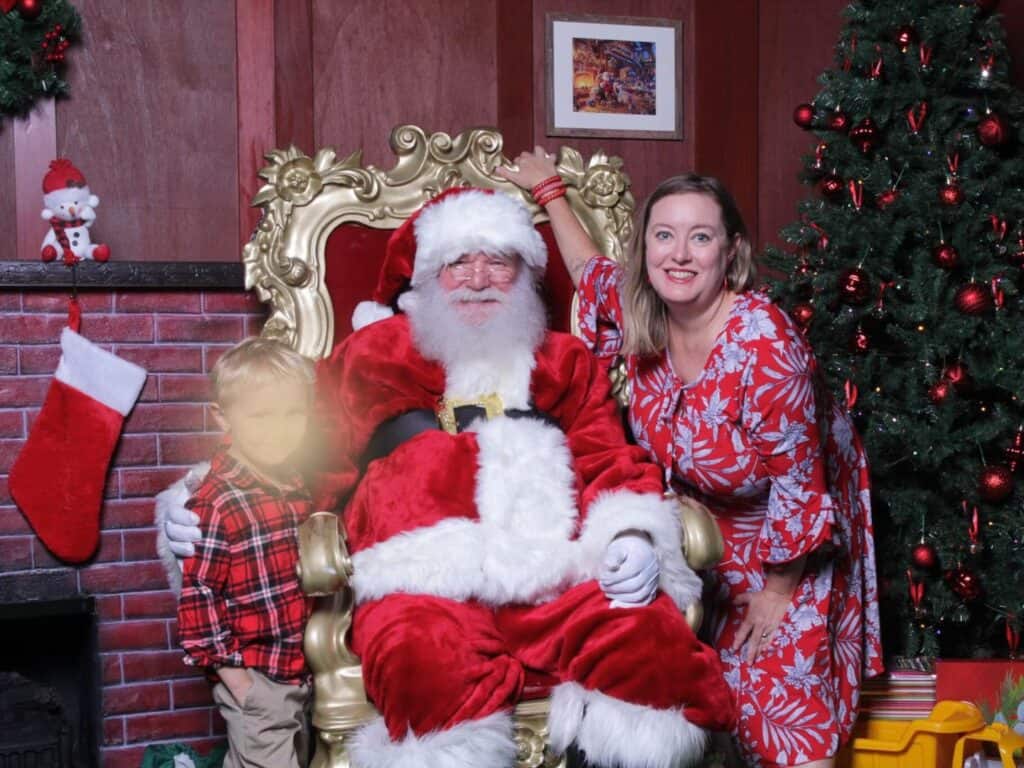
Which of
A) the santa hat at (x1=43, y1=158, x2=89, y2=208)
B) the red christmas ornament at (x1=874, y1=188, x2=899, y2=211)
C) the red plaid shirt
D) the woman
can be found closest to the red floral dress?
the woman

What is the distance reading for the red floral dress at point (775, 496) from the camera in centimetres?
253

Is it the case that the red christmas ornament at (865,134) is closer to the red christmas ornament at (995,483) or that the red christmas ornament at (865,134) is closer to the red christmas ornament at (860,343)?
the red christmas ornament at (860,343)

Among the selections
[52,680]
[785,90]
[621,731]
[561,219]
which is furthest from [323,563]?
[785,90]

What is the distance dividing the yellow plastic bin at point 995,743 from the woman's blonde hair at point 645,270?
1270 millimetres

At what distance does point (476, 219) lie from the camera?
9.02 ft

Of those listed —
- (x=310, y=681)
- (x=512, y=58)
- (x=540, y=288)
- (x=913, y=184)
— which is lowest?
(x=310, y=681)

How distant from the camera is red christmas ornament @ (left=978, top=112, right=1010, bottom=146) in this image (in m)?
3.33

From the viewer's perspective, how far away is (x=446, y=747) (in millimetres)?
2107

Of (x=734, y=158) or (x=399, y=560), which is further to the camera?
(x=734, y=158)

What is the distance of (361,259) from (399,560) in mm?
1004

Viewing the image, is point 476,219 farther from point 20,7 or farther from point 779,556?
point 20,7

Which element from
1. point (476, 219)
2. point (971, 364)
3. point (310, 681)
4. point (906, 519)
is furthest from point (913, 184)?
point (310, 681)

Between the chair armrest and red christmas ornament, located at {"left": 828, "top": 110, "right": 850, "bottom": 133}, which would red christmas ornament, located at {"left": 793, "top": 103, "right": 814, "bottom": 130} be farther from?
the chair armrest

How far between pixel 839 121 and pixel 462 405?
1.66 metres
